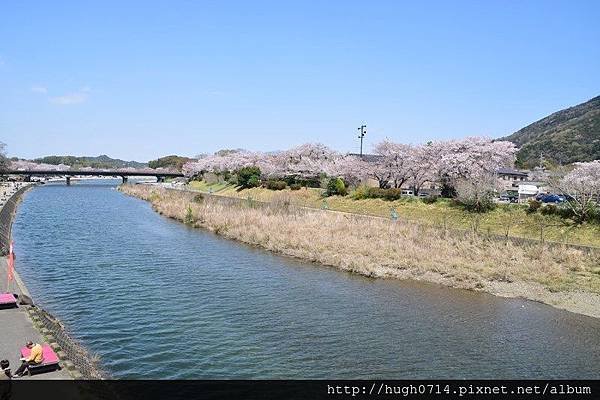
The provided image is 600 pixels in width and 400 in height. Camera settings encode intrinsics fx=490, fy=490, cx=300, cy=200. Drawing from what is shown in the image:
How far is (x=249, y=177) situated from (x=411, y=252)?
147ft

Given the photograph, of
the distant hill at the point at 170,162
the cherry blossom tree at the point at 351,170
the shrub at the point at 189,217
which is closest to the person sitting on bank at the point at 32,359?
the shrub at the point at 189,217

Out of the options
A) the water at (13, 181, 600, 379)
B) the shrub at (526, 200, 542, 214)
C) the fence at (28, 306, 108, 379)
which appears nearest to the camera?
the fence at (28, 306, 108, 379)

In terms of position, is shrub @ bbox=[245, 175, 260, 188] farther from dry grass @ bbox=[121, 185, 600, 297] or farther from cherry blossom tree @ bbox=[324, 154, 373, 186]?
dry grass @ bbox=[121, 185, 600, 297]

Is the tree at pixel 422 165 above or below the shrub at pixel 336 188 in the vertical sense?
above

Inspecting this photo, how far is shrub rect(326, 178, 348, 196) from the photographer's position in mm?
50406

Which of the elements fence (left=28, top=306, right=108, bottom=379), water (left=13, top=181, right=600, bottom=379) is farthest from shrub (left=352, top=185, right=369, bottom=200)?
fence (left=28, top=306, right=108, bottom=379)

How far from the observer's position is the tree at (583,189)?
29.5 m

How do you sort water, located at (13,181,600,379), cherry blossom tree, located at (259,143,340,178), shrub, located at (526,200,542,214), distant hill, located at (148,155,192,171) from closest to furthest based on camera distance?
water, located at (13,181,600,379) < shrub, located at (526,200,542,214) < cherry blossom tree, located at (259,143,340,178) < distant hill, located at (148,155,192,171)

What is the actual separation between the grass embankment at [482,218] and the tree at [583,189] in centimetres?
109

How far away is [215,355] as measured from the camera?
13109 mm

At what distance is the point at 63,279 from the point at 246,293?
821 cm

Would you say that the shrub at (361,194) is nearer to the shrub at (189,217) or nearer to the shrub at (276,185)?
the shrub at (276,185)

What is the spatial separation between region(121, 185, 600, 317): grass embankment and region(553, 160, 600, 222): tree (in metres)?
6.19

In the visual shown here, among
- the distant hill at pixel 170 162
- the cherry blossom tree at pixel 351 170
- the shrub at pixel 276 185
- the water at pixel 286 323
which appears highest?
the distant hill at pixel 170 162
